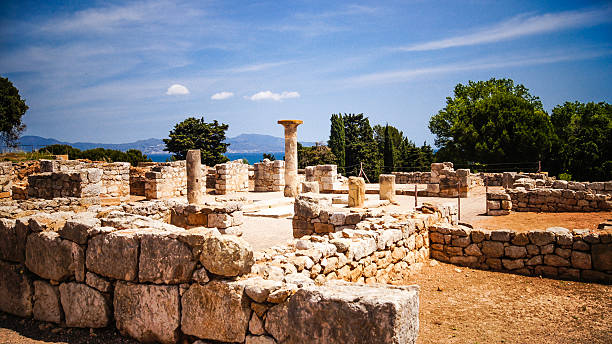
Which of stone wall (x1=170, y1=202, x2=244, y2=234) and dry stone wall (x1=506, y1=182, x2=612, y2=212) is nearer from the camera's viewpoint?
stone wall (x1=170, y1=202, x2=244, y2=234)

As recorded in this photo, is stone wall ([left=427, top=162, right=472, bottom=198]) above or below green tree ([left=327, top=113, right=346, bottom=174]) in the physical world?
below

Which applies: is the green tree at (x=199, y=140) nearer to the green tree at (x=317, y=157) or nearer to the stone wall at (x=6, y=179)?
the green tree at (x=317, y=157)

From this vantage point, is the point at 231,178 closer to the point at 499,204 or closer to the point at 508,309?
the point at 499,204

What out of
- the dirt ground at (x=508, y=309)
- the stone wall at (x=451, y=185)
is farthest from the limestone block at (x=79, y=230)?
the stone wall at (x=451, y=185)

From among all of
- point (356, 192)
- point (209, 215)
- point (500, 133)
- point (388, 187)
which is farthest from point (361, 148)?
point (209, 215)

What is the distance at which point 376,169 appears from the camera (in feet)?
146

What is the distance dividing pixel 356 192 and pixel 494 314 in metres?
9.75

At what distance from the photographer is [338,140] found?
1893 inches

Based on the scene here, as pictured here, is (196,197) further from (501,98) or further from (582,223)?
(501,98)

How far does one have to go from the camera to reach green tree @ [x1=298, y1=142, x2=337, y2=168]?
43.3 metres

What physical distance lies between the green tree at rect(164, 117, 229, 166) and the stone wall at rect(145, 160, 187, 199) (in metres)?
23.2

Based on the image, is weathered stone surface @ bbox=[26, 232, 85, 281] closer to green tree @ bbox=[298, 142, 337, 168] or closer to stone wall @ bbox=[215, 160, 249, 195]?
stone wall @ bbox=[215, 160, 249, 195]

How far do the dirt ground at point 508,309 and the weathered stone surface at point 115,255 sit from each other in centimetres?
327

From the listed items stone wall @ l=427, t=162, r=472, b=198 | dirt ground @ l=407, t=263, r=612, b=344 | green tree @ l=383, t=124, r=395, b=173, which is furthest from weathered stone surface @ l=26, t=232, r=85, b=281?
green tree @ l=383, t=124, r=395, b=173
